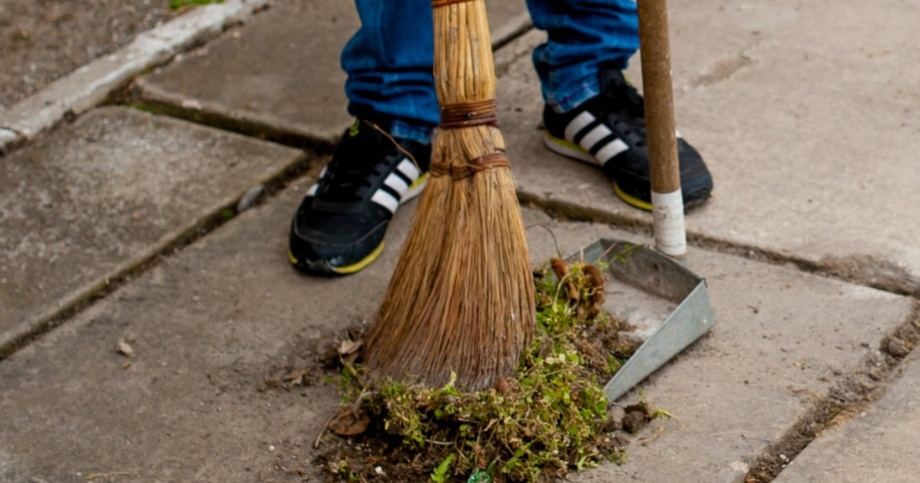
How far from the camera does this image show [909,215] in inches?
94.0

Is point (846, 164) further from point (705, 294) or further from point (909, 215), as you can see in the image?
point (705, 294)

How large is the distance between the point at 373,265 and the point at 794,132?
1021mm

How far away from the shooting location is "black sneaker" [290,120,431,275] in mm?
2400

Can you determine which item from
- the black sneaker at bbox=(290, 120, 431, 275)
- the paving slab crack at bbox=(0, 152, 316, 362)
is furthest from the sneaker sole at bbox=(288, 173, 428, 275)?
the paving slab crack at bbox=(0, 152, 316, 362)

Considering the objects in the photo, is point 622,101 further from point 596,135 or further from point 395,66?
point 395,66

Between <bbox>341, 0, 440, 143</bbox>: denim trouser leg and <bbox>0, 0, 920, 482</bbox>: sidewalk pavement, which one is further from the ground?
<bbox>341, 0, 440, 143</bbox>: denim trouser leg

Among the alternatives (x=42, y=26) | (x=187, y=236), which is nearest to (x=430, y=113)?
(x=187, y=236)

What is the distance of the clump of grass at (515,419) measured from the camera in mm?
1809

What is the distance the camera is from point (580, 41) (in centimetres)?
260

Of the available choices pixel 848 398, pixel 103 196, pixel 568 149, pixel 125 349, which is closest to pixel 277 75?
pixel 103 196

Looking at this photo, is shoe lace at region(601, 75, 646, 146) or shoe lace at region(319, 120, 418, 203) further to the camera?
shoe lace at region(601, 75, 646, 146)

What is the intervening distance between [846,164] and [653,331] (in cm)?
79

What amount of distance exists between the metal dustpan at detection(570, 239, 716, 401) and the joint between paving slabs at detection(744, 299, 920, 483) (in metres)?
0.24

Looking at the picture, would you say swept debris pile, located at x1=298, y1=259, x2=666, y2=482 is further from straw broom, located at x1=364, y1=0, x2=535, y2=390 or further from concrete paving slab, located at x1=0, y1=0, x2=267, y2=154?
concrete paving slab, located at x1=0, y1=0, x2=267, y2=154
